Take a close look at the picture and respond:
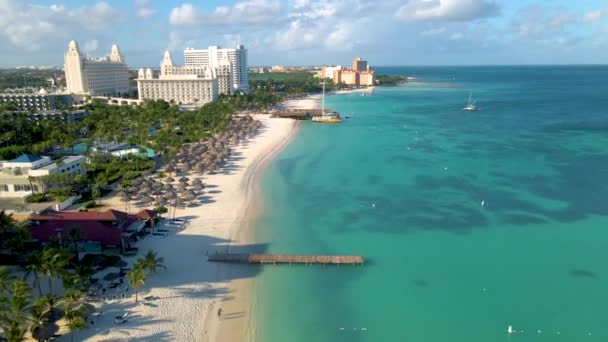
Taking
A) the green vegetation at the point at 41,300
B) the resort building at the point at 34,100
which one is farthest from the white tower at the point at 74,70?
the green vegetation at the point at 41,300

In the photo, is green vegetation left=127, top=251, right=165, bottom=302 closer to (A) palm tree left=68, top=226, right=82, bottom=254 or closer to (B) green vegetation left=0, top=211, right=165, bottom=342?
(B) green vegetation left=0, top=211, right=165, bottom=342

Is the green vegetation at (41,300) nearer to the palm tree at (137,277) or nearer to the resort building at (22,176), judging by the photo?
the palm tree at (137,277)

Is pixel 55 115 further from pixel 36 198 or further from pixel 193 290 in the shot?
pixel 193 290

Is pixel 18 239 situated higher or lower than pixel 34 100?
lower

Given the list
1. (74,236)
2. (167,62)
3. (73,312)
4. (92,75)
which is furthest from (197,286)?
(167,62)

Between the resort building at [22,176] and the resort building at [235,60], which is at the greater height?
the resort building at [235,60]

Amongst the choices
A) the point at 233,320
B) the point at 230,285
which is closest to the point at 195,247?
the point at 230,285
